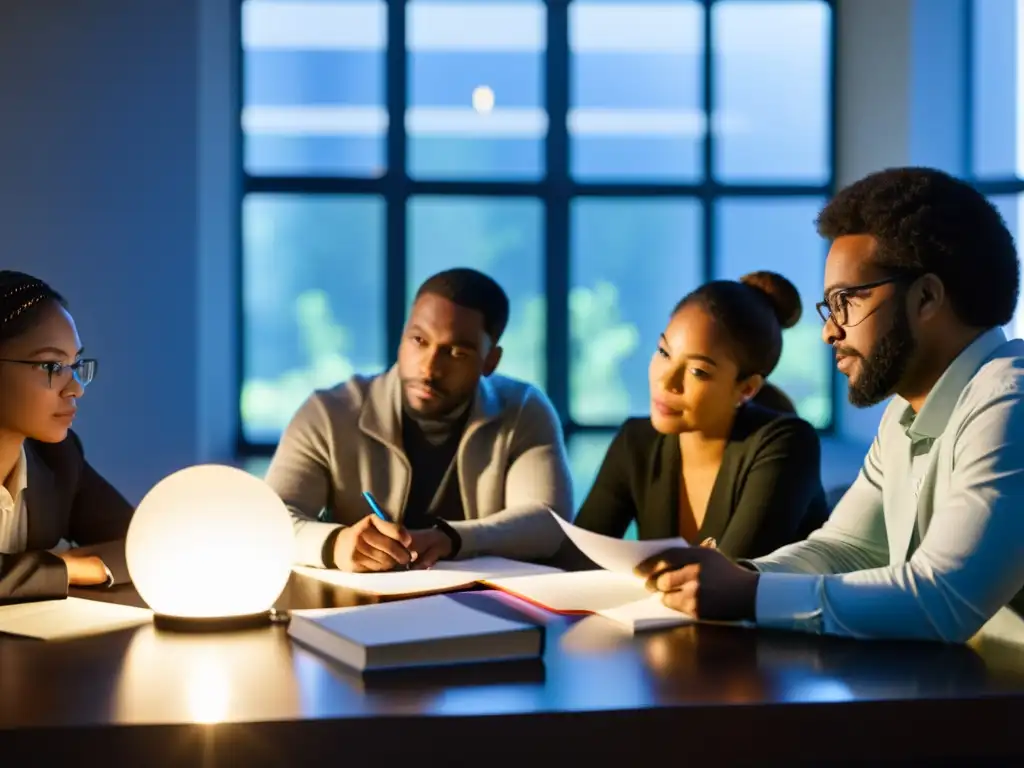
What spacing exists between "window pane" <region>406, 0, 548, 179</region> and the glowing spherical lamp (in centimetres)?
464

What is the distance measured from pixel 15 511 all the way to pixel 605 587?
1026mm

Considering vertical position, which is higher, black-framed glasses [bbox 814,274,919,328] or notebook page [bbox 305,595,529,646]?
black-framed glasses [bbox 814,274,919,328]

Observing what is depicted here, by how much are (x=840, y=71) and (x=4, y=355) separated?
5172 mm

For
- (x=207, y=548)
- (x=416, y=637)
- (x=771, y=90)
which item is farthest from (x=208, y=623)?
(x=771, y=90)

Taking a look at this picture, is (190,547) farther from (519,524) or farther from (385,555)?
(519,524)

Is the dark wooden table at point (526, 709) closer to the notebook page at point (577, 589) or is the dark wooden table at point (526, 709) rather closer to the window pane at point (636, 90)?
the notebook page at point (577, 589)

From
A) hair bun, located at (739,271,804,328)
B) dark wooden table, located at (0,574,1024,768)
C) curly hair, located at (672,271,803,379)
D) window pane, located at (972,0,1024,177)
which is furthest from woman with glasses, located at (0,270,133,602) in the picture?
window pane, located at (972,0,1024,177)

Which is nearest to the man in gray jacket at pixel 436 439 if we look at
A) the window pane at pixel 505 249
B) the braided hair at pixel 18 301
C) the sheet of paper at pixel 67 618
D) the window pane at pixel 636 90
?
the braided hair at pixel 18 301

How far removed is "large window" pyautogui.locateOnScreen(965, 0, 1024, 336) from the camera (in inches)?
210

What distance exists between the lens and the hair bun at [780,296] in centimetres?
270

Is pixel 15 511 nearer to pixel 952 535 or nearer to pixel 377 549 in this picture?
pixel 377 549

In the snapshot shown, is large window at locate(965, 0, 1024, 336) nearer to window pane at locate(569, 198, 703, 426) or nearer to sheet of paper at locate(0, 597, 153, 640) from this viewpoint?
window pane at locate(569, 198, 703, 426)

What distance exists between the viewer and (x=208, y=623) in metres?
1.54

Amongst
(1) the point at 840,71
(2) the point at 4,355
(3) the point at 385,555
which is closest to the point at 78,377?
(2) the point at 4,355
